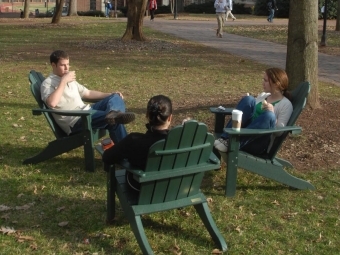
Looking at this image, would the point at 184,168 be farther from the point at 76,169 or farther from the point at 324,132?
the point at 324,132

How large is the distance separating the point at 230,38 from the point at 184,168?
21947 mm

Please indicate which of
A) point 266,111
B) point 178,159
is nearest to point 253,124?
point 266,111

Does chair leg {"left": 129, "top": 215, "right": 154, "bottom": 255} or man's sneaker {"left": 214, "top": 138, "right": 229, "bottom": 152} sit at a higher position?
man's sneaker {"left": 214, "top": 138, "right": 229, "bottom": 152}

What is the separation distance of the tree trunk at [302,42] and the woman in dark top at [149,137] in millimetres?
4291

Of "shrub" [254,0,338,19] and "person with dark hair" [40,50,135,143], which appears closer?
"person with dark hair" [40,50,135,143]

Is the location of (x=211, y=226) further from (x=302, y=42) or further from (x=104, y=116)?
(x=302, y=42)

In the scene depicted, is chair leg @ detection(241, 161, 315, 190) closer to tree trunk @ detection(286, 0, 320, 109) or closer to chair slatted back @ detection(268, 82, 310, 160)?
chair slatted back @ detection(268, 82, 310, 160)

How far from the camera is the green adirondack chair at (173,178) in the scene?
447 centimetres

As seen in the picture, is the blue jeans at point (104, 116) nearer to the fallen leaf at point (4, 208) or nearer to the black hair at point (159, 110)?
the fallen leaf at point (4, 208)

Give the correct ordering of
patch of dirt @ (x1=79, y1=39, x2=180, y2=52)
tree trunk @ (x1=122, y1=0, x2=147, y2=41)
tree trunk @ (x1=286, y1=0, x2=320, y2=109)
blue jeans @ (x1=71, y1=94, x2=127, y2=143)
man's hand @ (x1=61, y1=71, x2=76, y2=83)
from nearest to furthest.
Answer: blue jeans @ (x1=71, y1=94, x2=127, y2=143), man's hand @ (x1=61, y1=71, x2=76, y2=83), tree trunk @ (x1=286, y1=0, x2=320, y2=109), patch of dirt @ (x1=79, y1=39, x2=180, y2=52), tree trunk @ (x1=122, y1=0, x2=147, y2=41)

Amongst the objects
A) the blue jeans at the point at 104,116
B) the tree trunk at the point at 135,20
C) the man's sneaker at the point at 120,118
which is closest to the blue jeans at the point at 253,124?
the man's sneaker at the point at 120,118

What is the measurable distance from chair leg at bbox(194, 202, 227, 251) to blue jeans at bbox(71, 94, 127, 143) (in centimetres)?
182

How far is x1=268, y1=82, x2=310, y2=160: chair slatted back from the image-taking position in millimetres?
6023

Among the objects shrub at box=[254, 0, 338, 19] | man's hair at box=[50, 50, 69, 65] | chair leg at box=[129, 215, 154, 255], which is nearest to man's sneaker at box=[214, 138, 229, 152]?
chair leg at box=[129, 215, 154, 255]
